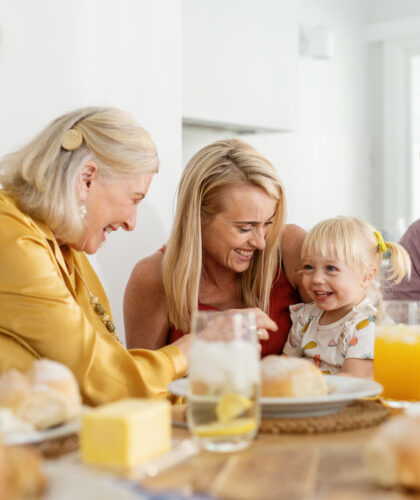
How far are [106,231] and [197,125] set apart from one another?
2.54 meters

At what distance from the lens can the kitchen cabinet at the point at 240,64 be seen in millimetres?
3875

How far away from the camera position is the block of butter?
766 mm

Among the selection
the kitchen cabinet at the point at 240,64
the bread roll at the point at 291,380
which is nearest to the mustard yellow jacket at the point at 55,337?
the bread roll at the point at 291,380

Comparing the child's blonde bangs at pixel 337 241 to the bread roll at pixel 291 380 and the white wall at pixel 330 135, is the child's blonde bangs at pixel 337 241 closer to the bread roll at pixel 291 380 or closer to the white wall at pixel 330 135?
the bread roll at pixel 291 380

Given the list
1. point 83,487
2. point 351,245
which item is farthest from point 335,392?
point 351,245

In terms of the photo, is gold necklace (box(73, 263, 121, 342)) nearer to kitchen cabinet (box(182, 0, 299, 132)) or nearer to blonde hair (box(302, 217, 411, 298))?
blonde hair (box(302, 217, 411, 298))

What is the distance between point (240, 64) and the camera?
4.15m

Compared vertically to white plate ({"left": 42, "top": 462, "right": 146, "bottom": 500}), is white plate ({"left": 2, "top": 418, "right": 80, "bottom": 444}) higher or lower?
lower

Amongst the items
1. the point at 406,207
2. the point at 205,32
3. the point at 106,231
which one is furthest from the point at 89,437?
the point at 406,207

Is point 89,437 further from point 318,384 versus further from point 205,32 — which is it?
point 205,32

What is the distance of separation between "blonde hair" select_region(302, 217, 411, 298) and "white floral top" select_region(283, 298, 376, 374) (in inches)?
4.6

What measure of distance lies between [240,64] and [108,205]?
2635mm

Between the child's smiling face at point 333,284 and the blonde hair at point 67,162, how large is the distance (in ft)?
1.89

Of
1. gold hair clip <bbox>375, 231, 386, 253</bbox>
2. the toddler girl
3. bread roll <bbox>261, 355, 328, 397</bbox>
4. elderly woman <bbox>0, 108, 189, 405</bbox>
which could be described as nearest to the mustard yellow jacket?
elderly woman <bbox>0, 108, 189, 405</bbox>
